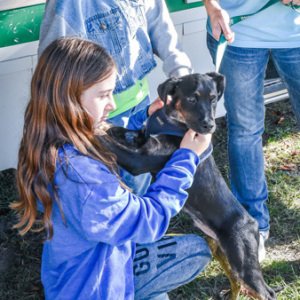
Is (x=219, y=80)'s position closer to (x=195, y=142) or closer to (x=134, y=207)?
(x=195, y=142)

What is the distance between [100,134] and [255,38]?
1.38 m

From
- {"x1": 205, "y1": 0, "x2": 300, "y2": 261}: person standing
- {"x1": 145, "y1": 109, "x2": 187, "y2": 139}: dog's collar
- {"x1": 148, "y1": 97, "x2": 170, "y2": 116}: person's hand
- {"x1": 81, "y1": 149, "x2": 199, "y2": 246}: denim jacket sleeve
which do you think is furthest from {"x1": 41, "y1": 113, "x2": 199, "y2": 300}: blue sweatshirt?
{"x1": 205, "y1": 0, "x2": 300, "y2": 261}: person standing

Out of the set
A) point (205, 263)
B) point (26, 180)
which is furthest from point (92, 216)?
point (205, 263)

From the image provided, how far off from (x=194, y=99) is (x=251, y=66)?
0.87 metres

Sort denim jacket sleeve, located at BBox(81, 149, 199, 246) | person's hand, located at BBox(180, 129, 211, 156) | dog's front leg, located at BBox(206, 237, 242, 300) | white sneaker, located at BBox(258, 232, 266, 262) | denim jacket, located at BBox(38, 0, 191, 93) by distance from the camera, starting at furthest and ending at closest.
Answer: white sneaker, located at BBox(258, 232, 266, 262)
dog's front leg, located at BBox(206, 237, 242, 300)
denim jacket, located at BBox(38, 0, 191, 93)
person's hand, located at BBox(180, 129, 211, 156)
denim jacket sleeve, located at BBox(81, 149, 199, 246)

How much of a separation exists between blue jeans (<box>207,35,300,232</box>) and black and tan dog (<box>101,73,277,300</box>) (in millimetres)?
578

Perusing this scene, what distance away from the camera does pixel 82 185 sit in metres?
2.45

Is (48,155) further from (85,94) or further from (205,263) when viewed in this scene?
(205,263)

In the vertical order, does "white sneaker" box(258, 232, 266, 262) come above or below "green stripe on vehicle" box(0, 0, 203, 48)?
below

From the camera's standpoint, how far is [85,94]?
2650mm

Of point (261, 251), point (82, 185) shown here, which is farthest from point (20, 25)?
point (261, 251)

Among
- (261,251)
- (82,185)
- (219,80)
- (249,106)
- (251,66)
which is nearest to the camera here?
(82,185)

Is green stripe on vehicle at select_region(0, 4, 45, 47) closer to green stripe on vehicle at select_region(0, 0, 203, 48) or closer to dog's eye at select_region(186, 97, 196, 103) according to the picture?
green stripe on vehicle at select_region(0, 0, 203, 48)

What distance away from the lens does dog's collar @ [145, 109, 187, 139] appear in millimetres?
3145
